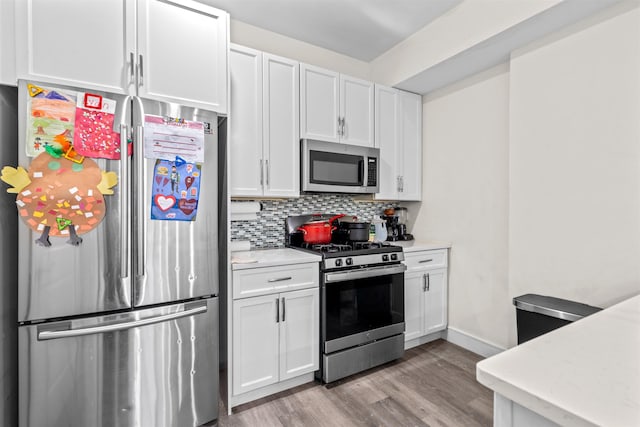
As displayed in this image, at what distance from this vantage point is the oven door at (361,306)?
2260mm

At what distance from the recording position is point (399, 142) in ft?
10.4

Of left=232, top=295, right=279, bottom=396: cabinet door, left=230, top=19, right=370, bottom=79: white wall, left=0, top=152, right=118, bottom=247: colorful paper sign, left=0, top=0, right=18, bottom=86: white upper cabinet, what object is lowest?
left=232, top=295, right=279, bottom=396: cabinet door

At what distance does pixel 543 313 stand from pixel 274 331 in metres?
1.69

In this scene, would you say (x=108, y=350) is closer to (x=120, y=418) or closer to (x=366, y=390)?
(x=120, y=418)

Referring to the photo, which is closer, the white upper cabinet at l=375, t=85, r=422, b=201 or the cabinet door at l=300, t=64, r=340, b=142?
the cabinet door at l=300, t=64, r=340, b=142

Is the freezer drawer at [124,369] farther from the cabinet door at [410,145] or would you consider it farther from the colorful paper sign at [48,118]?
the cabinet door at [410,145]

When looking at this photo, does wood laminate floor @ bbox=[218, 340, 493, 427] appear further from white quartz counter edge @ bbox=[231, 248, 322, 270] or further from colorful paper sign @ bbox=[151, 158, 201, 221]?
colorful paper sign @ bbox=[151, 158, 201, 221]

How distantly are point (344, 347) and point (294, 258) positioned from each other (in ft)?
2.54

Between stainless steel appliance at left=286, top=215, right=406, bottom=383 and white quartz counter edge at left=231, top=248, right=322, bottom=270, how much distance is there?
0.11 metres

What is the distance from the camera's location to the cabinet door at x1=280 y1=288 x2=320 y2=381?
2.16 metres

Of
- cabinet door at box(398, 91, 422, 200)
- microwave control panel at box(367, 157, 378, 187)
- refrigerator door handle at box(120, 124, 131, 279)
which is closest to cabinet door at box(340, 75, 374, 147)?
microwave control panel at box(367, 157, 378, 187)

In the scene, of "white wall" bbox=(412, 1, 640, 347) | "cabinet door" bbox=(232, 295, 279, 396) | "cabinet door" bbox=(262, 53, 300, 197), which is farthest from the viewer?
"cabinet door" bbox=(262, 53, 300, 197)

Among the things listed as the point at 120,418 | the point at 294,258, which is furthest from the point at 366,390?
the point at 120,418

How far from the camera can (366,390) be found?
87.2 inches
